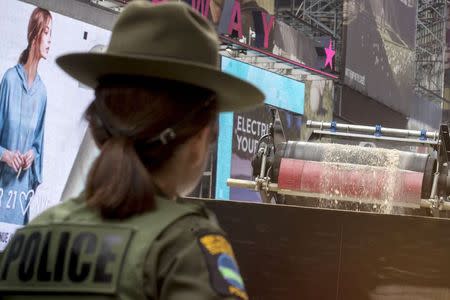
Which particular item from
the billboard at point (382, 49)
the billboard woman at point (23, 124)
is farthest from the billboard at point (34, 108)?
the billboard at point (382, 49)

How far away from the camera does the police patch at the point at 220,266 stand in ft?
4.51

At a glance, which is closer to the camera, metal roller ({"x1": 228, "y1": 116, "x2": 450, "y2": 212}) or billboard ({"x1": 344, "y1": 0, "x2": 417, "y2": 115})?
metal roller ({"x1": 228, "y1": 116, "x2": 450, "y2": 212})

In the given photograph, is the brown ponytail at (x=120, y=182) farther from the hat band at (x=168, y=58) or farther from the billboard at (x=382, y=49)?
the billboard at (x=382, y=49)

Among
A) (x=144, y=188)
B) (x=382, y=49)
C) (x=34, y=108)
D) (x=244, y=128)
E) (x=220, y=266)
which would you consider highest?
(x=382, y=49)

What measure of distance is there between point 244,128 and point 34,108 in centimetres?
705

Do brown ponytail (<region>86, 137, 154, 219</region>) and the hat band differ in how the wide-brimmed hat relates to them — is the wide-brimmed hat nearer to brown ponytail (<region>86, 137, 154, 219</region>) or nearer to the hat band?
the hat band

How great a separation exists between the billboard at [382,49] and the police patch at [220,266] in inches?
996

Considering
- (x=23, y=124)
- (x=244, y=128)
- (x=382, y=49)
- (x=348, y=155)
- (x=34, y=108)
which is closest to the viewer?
(x=348, y=155)

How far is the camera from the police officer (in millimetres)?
1386

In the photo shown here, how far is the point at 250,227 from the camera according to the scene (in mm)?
3283

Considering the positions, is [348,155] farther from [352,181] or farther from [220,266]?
[220,266]

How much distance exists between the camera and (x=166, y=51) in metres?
1.51

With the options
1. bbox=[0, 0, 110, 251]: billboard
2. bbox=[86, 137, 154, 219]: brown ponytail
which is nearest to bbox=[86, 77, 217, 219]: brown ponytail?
bbox=[86, 137, 154, 219]: brown ponytail


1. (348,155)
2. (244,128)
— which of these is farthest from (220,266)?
(244,128)
